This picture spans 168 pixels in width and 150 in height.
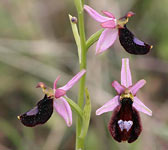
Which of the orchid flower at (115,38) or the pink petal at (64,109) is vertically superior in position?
the orchid flower at (115,38)

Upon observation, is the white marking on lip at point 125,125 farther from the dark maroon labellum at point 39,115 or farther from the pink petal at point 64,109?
the dark maroon labellum at point 39,115

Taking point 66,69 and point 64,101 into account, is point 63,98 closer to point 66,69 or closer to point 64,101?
point 64,101

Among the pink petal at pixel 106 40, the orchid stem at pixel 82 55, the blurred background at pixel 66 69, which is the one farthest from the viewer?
the blurred background at pixel 66 69

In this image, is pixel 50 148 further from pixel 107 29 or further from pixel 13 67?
pixel 107 29

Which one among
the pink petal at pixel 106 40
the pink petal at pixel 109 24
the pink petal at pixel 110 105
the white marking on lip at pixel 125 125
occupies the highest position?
the pink petal at pixel 109 24

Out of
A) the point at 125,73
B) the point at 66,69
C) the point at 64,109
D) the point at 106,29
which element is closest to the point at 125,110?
the point at 125,73

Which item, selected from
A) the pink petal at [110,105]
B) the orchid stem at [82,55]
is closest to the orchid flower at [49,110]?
the orchid stem at [82,55]

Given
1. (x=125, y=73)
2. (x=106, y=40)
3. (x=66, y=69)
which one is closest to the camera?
(x=106, y=40)

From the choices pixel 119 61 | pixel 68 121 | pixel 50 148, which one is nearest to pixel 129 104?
pixel 68 121
